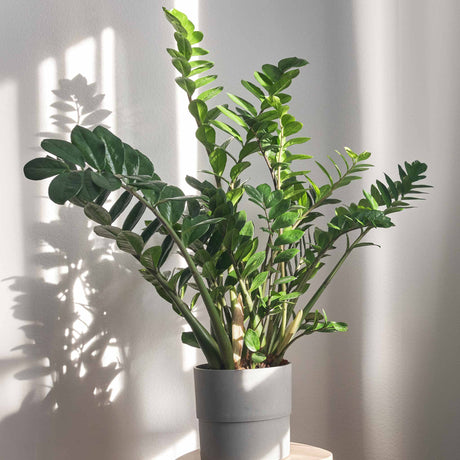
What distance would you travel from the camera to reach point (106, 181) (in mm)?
829

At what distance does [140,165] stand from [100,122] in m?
0.50

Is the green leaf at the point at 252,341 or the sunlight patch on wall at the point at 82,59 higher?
the sunlight patch on wall at the point at 82,59

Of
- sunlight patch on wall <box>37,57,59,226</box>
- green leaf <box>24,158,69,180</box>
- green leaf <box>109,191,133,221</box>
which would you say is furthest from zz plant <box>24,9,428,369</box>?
sunlight patch on wall <box>37,57,59,226</box>

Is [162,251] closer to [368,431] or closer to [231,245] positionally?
[231,245]

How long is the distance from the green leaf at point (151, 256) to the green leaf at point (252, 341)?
0.22 m

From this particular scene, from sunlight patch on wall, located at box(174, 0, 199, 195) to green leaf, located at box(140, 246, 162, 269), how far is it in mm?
445

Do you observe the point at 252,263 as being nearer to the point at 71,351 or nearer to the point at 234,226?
the point at 234,226

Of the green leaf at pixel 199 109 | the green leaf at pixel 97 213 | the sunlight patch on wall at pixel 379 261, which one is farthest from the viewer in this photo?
the sunlight patch on wall at pixel 379 261

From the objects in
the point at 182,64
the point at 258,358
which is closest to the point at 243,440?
the point at 258,358

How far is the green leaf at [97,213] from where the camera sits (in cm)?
98

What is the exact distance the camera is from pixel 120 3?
1.45 meters

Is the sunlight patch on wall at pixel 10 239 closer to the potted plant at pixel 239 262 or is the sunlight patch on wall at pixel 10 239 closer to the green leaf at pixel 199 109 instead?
the potted plant at pixel 239 262

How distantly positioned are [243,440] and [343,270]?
0.60 meters

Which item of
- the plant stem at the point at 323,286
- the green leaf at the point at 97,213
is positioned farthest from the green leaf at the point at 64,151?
the plant stem at the point at 323,286
